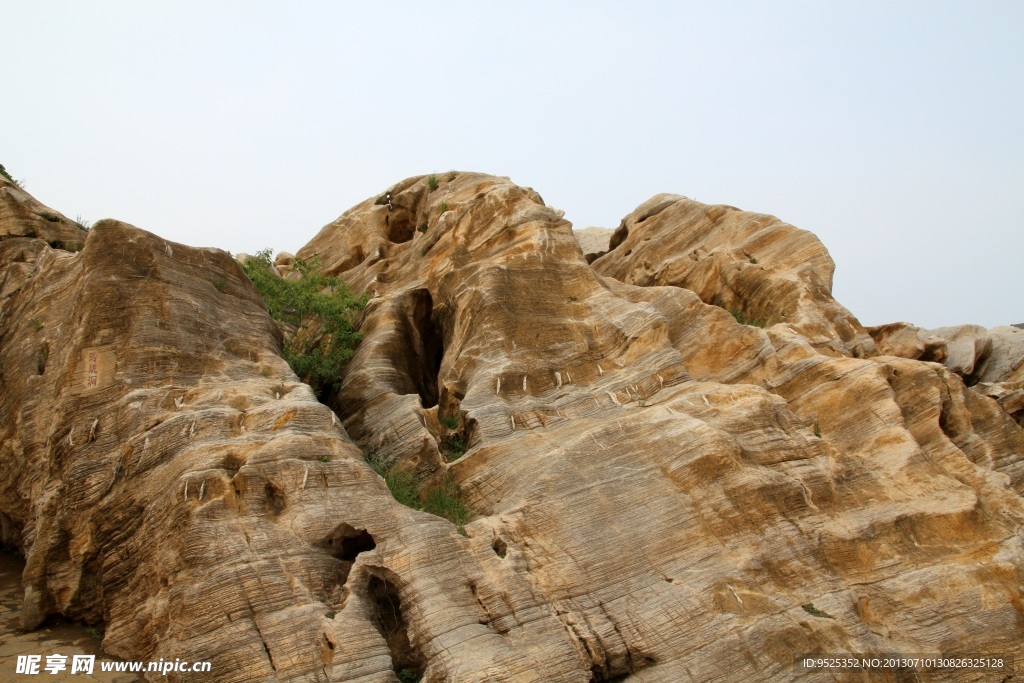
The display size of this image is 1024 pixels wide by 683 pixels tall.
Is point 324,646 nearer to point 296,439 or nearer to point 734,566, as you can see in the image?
point 296,439

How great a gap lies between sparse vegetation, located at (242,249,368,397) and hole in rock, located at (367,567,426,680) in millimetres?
8571

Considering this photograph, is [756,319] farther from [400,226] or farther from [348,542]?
[348,542]

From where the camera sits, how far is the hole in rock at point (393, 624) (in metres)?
10.4

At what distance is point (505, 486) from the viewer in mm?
13617

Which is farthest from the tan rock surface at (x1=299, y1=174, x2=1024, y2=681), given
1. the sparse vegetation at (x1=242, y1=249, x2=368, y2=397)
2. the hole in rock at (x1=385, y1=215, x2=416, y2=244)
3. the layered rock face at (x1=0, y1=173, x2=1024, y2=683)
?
the hole in rock at (x1=385, y1=215, x2=416, y2=244)

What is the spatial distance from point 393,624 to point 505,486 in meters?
3.39

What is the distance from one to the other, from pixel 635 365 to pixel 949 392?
→ 6.99 metres

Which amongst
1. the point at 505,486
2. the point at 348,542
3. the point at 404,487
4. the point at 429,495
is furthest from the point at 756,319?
the point at 348,542

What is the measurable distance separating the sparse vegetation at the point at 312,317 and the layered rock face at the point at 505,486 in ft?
4.44

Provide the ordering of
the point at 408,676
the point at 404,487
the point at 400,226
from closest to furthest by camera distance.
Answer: the point at 408,676
the point at 404,487
the point at 400,226

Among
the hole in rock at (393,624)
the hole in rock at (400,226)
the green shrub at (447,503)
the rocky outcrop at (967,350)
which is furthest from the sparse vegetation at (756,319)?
the hole in rock at (393,624)

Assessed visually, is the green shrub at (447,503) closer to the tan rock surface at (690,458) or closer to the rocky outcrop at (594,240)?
the tan rock surface at (690,458)

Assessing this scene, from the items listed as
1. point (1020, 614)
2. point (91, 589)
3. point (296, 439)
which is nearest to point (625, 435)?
point (296, 439)

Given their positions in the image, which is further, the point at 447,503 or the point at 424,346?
the point at 424,346
